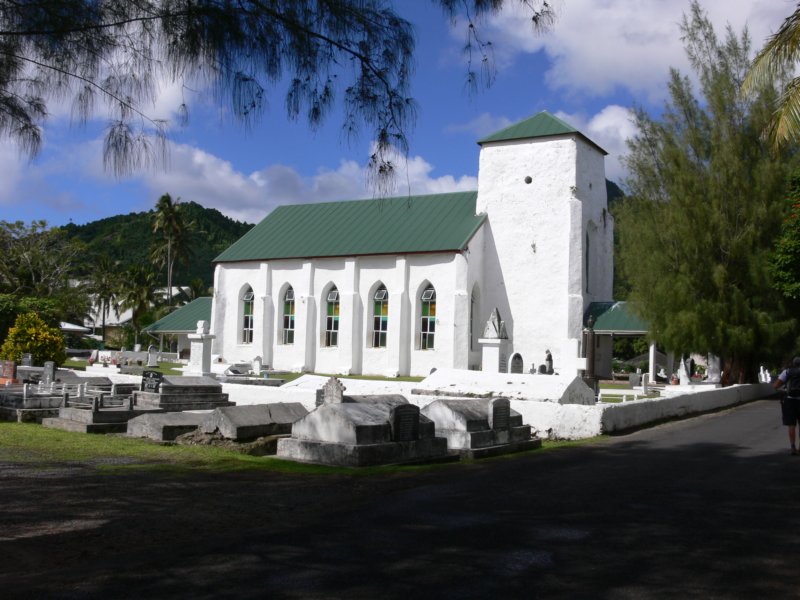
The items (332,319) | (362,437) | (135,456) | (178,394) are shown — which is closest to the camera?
(362,437)

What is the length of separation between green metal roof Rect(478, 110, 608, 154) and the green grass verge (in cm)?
2505

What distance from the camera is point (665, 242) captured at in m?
28.1

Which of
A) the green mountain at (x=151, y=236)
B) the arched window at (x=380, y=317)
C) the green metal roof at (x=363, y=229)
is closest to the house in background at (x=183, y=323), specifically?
the green metal roof at (x=363, y=229)

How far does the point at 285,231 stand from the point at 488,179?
1343cm

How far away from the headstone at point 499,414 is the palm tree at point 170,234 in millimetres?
54237

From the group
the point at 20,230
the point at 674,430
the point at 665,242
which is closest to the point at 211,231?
the point at 20,230

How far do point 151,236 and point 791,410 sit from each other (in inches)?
3773

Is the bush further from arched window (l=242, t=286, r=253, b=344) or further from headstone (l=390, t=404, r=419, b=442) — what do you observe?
headstone (l=390, t=404, r=419, b=442)

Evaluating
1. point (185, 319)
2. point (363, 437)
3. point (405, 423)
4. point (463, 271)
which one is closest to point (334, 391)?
point (405, 423)

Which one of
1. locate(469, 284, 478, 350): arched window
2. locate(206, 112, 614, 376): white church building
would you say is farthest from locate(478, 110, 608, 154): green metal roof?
locate(469, 284, 478, 350): arched window

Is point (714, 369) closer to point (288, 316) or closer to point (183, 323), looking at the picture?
point (288, 316)

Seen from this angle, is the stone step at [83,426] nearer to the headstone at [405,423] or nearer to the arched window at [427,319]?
the headstone at [405,423]

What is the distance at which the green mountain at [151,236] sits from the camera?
9406 centimetres

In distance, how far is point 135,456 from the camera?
1220 cm
